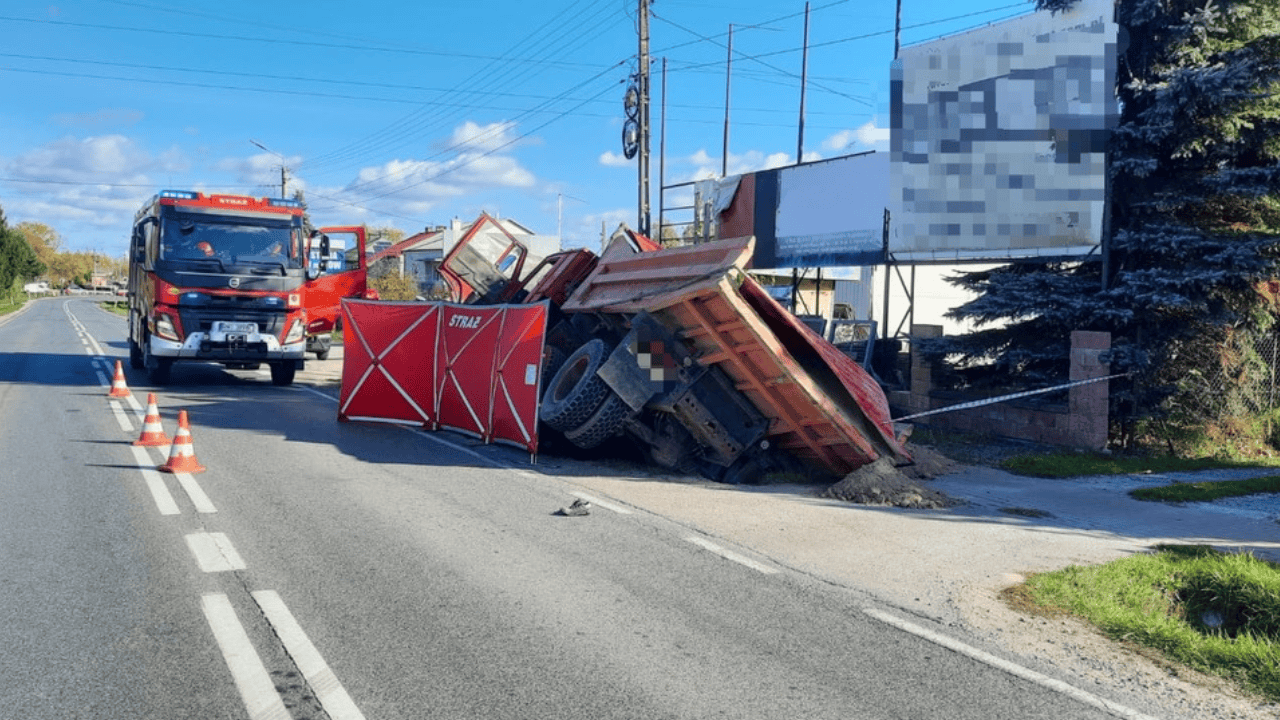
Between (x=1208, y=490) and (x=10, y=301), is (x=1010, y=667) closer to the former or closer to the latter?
(x=1208, y=490)

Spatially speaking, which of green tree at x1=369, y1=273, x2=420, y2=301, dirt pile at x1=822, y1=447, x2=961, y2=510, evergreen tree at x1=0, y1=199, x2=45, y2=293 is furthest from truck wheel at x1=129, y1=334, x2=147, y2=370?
evergreen tree at x1=0, y1=199, x2=45, y2=293

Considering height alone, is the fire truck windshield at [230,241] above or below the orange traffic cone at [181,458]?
above

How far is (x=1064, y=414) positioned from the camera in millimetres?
12742

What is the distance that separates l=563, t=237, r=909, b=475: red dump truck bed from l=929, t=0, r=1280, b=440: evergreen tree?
417 centimetres

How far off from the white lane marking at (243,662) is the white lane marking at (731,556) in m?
3.16

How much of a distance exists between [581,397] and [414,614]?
519cm

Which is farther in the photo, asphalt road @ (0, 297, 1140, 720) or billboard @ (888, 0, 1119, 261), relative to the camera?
billboard @ (888, 0, 1119, 261)

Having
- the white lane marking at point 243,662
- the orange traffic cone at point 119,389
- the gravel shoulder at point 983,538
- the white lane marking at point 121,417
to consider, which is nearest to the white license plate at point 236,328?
the orange traffic cone at point 119,389

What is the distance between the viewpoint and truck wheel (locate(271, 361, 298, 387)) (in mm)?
18875

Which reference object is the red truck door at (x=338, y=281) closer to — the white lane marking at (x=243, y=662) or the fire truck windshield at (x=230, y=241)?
the fire truck windshield at (x=230, y=241)

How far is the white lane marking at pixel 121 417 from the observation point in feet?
41.5

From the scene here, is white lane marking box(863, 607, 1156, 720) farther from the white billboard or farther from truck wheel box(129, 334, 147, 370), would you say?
truck wheel box(129, 334, 147, 370)

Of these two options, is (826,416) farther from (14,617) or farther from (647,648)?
(14,617)

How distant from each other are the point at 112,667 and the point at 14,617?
1.13 metres
